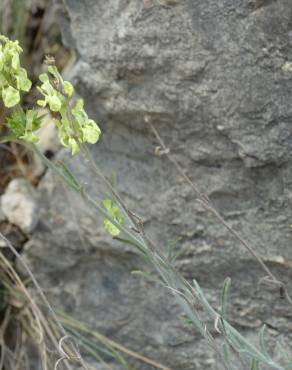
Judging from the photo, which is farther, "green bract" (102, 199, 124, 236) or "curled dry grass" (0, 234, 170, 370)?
"curled dry grass" (0, 234, 170, 370)

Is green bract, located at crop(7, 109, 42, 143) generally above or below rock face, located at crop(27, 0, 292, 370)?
above

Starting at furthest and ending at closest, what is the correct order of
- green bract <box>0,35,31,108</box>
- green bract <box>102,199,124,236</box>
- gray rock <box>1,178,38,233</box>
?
gray rock <box>1,178,38,233</box>
green bract <box>102,199,124,236</box>
green bract <box>0,35,31,108</box>

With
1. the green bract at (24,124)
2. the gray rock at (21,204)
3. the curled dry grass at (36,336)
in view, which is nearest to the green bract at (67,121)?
the green bract at (24,124)

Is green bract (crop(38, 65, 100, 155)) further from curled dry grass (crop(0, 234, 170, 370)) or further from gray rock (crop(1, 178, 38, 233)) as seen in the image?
gray rock (crop(1, 178, 38, 233))

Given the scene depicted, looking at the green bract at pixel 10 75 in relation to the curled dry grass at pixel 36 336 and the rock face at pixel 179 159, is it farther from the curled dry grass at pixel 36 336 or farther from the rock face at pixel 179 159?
the curled dry grass at pixel 36 336

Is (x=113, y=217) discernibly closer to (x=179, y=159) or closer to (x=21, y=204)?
(x=179, y=159)

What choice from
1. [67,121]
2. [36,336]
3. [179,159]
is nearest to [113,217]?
[67,121]

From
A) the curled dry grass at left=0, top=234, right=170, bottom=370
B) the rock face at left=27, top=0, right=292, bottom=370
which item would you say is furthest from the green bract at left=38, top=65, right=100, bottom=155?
the curled dry grass at left=0, top=234, right=170, bottom=370
